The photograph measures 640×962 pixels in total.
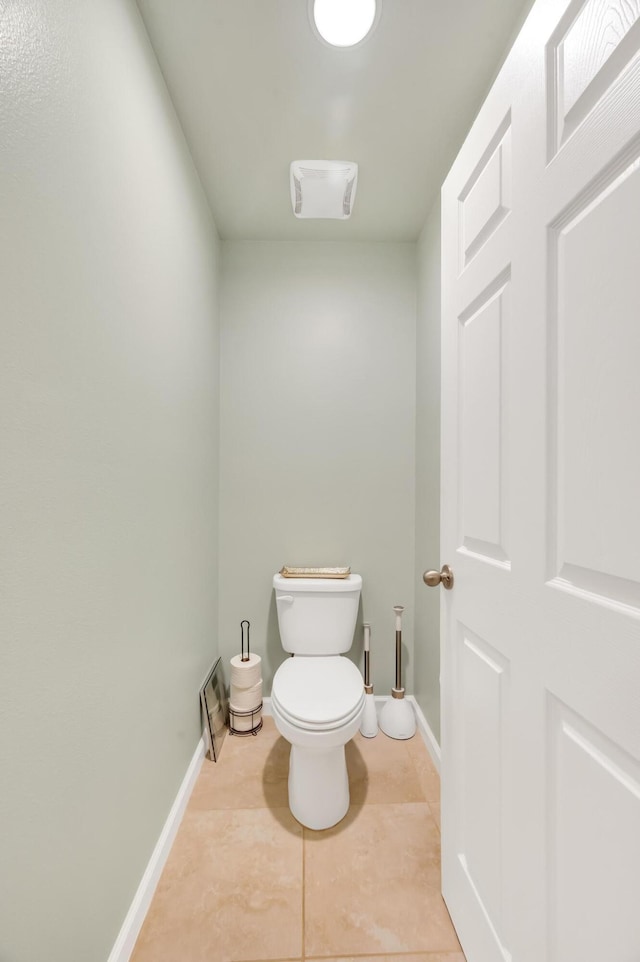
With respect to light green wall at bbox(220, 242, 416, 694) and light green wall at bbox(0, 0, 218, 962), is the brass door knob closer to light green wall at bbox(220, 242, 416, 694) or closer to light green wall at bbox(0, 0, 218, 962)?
light green wall at bbox(0, 0, 218, 962)

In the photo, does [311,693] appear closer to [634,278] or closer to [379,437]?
[379,437]

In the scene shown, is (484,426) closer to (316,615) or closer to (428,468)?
(428,468)

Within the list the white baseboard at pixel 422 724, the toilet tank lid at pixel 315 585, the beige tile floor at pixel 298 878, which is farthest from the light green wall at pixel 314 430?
the beige tile floor at pixel 298 878

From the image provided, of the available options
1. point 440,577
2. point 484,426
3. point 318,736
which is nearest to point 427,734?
point 318,736

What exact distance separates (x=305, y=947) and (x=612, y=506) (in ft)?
4.35

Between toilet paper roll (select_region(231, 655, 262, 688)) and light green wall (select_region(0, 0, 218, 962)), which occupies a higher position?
light green wall (select_region(0, 0, 218, 962))

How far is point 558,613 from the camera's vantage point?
674 millimetres

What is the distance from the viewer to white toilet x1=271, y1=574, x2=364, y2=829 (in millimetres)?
1367

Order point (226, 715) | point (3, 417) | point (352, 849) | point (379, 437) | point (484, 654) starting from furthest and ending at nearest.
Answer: point (379, 437)
point (226, 715)
point (352, 849)
point (484, 654)
point (3, 417)

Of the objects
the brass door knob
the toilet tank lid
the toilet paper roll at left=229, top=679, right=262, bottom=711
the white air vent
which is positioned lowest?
the toilet paper roll at left=229, top=679, right=262, bottom=711

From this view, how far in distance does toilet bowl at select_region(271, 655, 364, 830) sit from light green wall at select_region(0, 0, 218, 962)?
40 centimetres

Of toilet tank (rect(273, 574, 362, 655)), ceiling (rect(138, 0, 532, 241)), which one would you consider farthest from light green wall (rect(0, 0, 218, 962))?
toilet tank (rect(273, 574, 362, 655))

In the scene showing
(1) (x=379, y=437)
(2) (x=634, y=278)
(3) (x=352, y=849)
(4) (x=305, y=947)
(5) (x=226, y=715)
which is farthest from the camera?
(1) (x=379, y=437)

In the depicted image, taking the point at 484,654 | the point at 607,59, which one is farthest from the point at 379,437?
the point at 607,59
